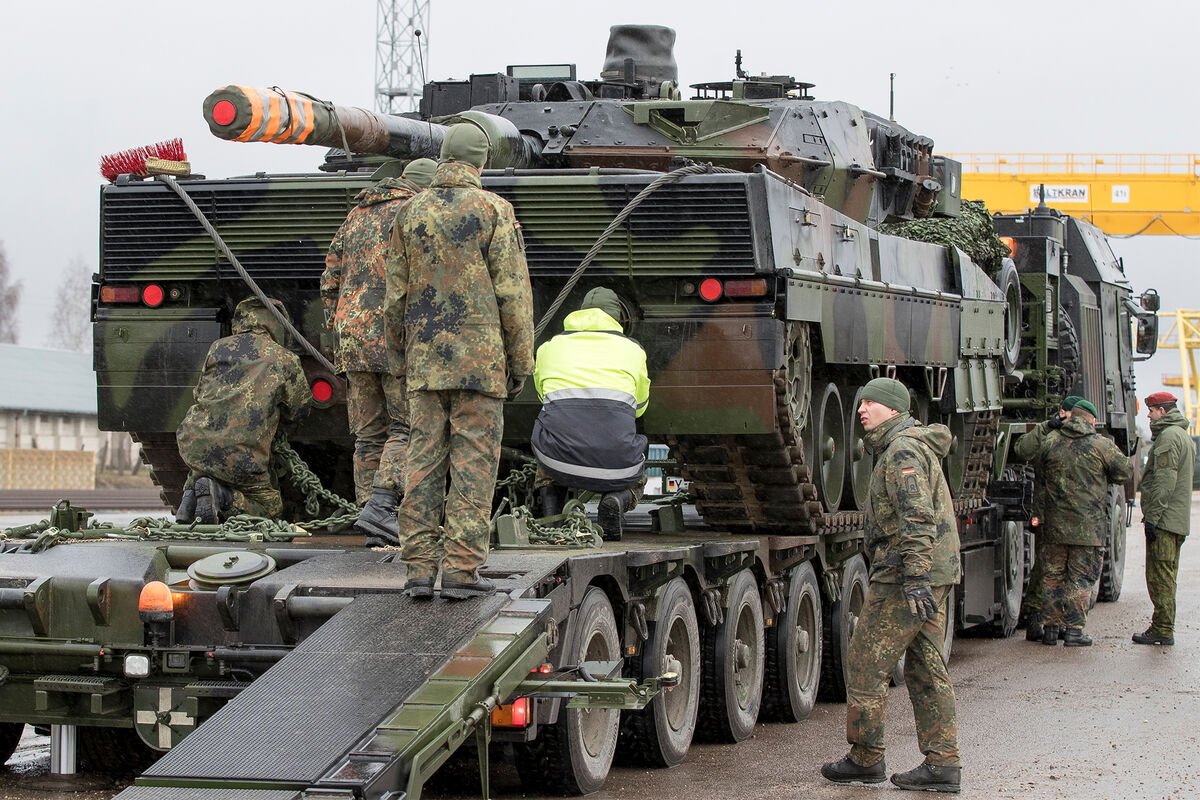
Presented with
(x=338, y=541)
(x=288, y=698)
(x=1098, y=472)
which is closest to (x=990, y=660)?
(x=1098, y=472)

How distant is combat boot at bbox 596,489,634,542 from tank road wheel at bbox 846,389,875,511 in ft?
8.14

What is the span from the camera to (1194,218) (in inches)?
1730

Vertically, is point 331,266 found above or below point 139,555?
above

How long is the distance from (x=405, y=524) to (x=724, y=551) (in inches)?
93.8

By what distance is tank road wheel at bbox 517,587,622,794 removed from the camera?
25.6ft

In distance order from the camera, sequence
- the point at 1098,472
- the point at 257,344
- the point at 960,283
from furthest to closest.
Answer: the point at 1098,472 → the point at 960,283 → the point at 257,344

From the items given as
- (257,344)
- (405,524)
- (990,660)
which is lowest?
(990,660)

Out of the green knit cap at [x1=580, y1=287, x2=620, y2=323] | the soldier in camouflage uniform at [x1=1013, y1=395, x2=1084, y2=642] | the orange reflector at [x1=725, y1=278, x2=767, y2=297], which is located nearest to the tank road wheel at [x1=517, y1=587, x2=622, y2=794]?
the green knit cap at [x1=580, y1=287, x2=620, y2=323]

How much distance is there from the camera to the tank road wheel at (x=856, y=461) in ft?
37.9

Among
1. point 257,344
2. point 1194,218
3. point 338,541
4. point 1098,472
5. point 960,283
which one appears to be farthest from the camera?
point 1194,218

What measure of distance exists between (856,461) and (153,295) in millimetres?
4310

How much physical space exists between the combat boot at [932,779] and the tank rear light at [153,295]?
4624 millimetres

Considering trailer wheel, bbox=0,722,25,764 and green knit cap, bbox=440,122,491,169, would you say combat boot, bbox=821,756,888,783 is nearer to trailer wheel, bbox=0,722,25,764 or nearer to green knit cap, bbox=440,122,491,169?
green knit cap, bbox=440,122,491,169

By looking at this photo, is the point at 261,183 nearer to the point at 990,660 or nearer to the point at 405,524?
the point at 405,524
